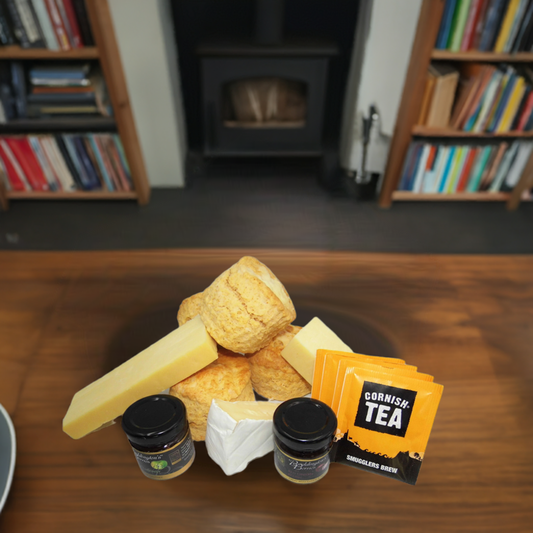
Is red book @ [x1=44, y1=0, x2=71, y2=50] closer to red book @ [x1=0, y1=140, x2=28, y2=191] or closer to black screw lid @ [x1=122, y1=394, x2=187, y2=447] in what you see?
red book @ [x1=0, y1=140, x2=28, y2=191]

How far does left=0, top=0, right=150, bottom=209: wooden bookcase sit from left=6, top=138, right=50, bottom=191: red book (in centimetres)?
5

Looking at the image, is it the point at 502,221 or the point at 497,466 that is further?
the point at 502,221

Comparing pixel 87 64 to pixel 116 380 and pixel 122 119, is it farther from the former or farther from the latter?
pixel 116 380

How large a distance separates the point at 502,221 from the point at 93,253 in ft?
6.51

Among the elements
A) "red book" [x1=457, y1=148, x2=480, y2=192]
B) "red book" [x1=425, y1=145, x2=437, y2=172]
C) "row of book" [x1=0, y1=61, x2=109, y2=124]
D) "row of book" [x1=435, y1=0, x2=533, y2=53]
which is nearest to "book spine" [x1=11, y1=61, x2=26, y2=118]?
"row of book" [x1=0, y1=61, x2=109, y2=124]

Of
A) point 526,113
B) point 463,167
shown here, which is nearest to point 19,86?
point 463,167

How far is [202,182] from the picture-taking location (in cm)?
237

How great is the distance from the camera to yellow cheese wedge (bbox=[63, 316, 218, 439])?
56cm

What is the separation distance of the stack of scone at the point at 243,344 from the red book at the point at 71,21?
5.30 ft

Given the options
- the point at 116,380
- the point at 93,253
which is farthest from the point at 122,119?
the point at 116,380

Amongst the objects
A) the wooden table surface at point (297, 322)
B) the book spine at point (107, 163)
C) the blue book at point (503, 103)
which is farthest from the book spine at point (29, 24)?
the blue book at point (503, 103)

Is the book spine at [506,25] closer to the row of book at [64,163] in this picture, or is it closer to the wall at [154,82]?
the wall at [154,82]

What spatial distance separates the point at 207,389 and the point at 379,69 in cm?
→ 193

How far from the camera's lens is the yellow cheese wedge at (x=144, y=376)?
559 mm
